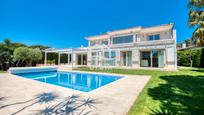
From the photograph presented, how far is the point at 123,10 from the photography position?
27.0 metres

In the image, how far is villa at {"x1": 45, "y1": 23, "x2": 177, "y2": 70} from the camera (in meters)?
17.9

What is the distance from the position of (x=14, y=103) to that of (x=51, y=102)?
4.48ft

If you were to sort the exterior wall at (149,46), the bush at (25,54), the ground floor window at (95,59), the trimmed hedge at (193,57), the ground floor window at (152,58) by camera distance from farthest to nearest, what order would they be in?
the ground floor window at (95,59), the trimmed hedge at (193,57), the bush at (25,54), the ground floor window at (152,58), the exterior wall at (149,46)

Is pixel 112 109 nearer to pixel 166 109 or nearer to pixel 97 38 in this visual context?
pixel 166 109

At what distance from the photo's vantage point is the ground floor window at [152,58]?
1886cm

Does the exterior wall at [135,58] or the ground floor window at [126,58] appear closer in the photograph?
the exterior wall at [135,58]

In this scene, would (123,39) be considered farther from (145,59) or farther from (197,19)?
(197,19)

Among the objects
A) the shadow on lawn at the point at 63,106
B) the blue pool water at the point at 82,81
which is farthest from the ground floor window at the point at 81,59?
the shadow on lawn at the point at 63,106

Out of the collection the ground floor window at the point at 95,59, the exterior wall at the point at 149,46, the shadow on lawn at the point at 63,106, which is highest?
the exterior wall at the point at 149,46

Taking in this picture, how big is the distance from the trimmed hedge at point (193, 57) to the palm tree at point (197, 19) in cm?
1013

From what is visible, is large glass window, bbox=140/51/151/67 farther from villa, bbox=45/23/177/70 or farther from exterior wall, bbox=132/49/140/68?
exterior wall, bbox=132/49/140/68

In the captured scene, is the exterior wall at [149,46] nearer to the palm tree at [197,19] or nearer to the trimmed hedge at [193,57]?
the palm tree at [197,19]

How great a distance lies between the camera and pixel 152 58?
19984mm

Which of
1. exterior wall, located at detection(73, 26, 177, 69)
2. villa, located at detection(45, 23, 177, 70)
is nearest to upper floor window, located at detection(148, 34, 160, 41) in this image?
villa, located at detection(45, 23, 177, 70)
